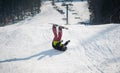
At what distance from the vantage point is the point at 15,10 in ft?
170

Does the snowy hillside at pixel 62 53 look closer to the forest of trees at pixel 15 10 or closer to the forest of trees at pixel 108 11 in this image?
the forest of trees at pixel 108 11

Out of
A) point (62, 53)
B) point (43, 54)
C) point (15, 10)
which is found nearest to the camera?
point (43, 54)

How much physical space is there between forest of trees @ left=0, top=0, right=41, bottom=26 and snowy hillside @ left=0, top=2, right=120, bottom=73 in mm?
31268

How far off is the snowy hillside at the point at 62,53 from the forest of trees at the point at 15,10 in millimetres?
31268

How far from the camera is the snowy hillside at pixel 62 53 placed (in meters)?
12.1

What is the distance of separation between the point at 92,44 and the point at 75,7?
51263 mm

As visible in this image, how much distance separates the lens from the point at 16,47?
1538 cm

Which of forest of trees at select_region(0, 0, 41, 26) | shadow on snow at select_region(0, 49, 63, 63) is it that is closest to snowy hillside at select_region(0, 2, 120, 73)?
shadow on snow at select_region(0, 49, 63, 63)

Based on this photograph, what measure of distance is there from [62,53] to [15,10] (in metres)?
39.6

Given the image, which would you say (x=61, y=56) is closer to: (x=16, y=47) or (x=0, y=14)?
(x=16, y=47)

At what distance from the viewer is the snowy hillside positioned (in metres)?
12.1

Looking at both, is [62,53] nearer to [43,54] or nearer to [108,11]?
[43,54]

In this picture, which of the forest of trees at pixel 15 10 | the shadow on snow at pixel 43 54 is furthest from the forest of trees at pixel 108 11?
the shadow on snow at pixel 43 54

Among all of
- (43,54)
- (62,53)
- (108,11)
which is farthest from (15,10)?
(62,53)
